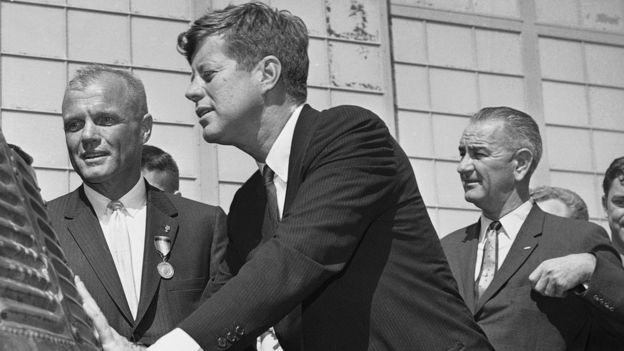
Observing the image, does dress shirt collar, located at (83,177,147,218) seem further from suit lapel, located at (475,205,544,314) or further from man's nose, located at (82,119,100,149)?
suit lapel, located at (475,205,544,314)

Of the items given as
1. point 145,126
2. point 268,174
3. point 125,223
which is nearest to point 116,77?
point 145,126

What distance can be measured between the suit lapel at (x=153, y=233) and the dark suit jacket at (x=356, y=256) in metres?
0.86

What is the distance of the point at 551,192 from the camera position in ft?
18.1

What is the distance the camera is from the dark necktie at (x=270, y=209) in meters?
2.72

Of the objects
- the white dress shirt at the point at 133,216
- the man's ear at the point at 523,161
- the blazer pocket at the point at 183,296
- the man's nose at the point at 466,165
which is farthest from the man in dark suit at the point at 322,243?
the man's ear at the point at 523,161

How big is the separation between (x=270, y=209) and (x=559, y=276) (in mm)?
1251

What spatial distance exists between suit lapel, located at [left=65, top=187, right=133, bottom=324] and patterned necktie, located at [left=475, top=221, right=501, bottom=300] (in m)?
1.41

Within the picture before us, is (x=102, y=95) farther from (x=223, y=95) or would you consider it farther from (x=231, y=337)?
(x=231, y=337)

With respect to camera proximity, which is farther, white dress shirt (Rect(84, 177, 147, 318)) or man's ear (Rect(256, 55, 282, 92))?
white dress shirt (Rect(84, 177, 147, 318))

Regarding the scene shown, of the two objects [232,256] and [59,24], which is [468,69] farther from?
[232,256]

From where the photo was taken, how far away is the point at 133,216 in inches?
141

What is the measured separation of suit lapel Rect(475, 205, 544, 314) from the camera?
3916 millimetres

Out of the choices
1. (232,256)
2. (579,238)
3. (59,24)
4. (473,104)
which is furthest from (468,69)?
(232,256)

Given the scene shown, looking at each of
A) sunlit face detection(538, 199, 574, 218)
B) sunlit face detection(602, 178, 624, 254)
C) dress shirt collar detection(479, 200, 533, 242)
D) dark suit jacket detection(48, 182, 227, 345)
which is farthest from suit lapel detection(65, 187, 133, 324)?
sunlit face detection(538, 199, 574, 218)
